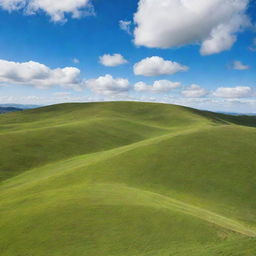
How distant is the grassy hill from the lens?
835 inches

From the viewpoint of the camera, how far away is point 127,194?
32469 millimetres

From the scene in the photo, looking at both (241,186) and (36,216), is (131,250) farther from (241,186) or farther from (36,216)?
(241,186)

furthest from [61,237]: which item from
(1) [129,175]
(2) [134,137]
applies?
(2) [134,137]

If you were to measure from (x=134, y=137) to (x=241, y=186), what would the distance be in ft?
178

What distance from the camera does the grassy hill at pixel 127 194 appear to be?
21.2 metres

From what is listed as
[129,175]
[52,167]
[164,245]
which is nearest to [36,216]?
[164,245]

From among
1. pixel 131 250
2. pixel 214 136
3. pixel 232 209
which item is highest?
pixel 214 136

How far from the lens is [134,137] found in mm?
94188

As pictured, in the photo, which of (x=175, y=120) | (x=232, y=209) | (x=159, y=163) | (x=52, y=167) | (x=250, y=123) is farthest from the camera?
(x=250, y=123)

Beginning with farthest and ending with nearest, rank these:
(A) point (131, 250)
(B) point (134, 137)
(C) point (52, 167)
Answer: (B) point (134, 137) → (C) point (52, 167) → (A) point (131, 250)

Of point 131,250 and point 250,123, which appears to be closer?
point 131,250

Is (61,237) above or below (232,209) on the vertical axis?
above

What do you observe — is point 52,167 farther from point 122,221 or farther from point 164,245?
point 164,245

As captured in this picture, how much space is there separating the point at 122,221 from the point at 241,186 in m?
28.2
